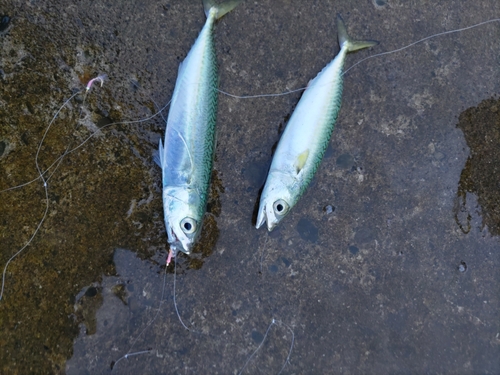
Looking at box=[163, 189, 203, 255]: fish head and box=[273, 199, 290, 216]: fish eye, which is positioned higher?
box=[163, 189, 203, 255]: fish head

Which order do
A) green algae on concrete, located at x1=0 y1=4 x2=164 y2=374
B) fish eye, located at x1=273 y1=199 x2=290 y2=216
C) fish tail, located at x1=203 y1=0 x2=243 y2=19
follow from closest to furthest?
green algae on concrete, located at x1=0 y1=4 x2=164 y2=374 → fish eye, located at x1=273 y1=199 x2=290 y2=216 → fish tail, located at x1=203 y1=0 x2=243 y2=19

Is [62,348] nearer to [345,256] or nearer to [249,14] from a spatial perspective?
[345,256]

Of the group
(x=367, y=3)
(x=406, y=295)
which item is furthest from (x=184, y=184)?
(x=367, y=3)

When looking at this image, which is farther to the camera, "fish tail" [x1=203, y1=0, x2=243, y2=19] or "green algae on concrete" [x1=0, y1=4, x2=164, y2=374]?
"fish tail" [x1=203, y1=0, x2=243, y2=19]

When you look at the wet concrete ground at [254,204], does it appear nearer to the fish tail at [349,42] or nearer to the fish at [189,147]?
the fish tail at [349,42]

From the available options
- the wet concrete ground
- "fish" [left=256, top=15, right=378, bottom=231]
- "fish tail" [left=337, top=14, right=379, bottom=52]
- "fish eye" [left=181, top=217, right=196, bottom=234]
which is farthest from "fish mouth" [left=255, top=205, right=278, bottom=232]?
"fish tail" [left=337, top=14, right=379, bottom=52]

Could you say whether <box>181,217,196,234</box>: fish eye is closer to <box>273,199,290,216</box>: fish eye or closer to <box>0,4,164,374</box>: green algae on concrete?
<box>0,4,164,374</box>: green algae on concrete

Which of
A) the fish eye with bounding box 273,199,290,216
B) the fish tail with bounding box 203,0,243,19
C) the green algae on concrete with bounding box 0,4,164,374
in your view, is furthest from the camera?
the fish tail with bounding box 203,0,243,19
